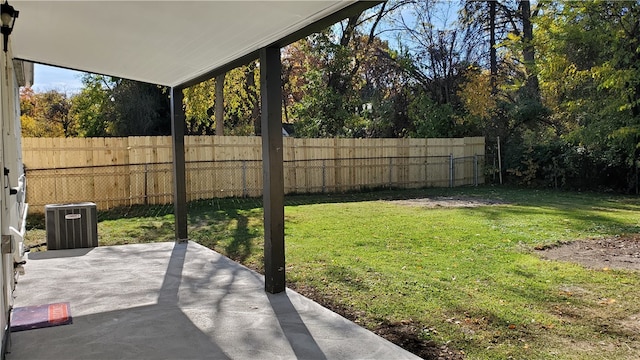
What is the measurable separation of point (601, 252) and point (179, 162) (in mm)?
5572

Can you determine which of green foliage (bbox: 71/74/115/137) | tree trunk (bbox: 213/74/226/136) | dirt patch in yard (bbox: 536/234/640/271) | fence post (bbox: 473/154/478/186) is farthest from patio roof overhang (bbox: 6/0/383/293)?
green foliage (bbox: 71/74/115/137)

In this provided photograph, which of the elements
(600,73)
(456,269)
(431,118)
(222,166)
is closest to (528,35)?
(431,118)

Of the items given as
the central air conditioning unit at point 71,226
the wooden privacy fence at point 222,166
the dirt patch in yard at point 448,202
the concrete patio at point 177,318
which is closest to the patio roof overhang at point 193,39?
the concrete patio at point 177,318

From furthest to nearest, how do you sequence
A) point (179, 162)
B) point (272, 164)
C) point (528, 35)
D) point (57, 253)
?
1. point (528, 35)
2. point (179, 162)
3. point (57, 253)
4. point (272, 164)

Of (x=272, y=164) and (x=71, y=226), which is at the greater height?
(x=272, y=164)

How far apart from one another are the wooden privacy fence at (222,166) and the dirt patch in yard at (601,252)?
7676 mm

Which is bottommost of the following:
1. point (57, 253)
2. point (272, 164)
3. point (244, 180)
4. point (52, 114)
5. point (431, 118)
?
point (57, 253)

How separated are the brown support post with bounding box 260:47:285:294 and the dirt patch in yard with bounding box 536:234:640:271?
335cm

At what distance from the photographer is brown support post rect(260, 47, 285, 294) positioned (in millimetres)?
3916

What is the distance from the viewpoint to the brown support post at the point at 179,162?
626 centimetres

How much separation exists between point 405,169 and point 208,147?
6.53 m

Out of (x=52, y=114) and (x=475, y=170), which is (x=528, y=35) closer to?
(x=475, y=170)

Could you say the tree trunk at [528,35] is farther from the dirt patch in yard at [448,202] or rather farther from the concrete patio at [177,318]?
the concrete patio at [177,318]

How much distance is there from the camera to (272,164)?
156 inches
